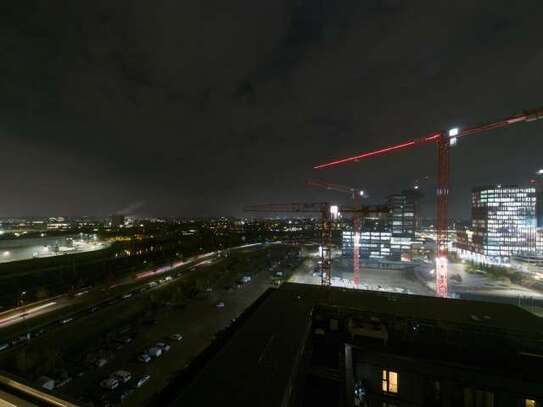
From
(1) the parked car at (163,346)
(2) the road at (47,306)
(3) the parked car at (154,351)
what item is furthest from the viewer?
(2) the road at (47,306)

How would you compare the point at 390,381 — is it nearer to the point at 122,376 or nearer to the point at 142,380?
the point at 142,380

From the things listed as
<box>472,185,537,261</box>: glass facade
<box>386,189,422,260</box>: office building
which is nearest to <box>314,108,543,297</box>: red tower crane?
<box>386,189,422,260</box>: office building

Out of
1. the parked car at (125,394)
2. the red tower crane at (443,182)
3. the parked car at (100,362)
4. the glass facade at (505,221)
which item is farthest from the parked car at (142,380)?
the glass facade at (505,221)

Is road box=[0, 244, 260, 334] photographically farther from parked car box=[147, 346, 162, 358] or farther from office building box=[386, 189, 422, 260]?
office building box=[386, 189, 422, 260]

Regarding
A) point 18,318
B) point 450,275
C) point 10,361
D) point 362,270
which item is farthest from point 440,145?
point 18,318

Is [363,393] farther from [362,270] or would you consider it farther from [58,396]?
[362,270]

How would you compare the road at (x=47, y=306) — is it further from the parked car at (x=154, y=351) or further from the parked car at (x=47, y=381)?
the parked car at (x=154, y=351)
